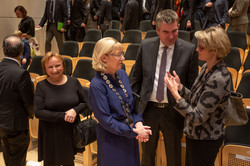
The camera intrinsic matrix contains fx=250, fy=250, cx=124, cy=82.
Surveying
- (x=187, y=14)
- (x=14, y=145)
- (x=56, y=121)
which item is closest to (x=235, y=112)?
(x=56, y=121)

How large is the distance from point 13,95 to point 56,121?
1.49 ft

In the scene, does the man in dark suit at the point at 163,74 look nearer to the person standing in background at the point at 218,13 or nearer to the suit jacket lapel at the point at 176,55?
the suit jacket lapel at the point at 176,55

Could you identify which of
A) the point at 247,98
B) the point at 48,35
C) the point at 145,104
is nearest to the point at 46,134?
the point at 145,104

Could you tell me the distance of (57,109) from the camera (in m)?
2.00

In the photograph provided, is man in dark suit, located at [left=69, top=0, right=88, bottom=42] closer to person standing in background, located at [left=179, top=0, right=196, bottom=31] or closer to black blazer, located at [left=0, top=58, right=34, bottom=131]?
person standing in background, located at [left=179, top=0, right=196, bottom=31]

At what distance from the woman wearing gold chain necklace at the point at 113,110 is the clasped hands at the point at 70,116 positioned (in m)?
0.44

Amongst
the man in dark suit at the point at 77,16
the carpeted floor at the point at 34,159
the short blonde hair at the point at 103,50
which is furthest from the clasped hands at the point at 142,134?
the man in dark suit at the point at 77,16

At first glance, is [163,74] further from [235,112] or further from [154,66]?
[235,112]

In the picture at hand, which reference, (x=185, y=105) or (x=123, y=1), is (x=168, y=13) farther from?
(x=123, y=1)

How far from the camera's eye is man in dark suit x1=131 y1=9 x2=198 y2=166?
1.95 metres

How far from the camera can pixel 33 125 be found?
3.13 m

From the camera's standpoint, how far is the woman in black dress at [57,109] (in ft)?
6.49

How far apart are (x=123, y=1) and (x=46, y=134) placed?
5.29 m

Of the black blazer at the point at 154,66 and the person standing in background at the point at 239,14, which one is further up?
the person standing in background at the point at 239,14
